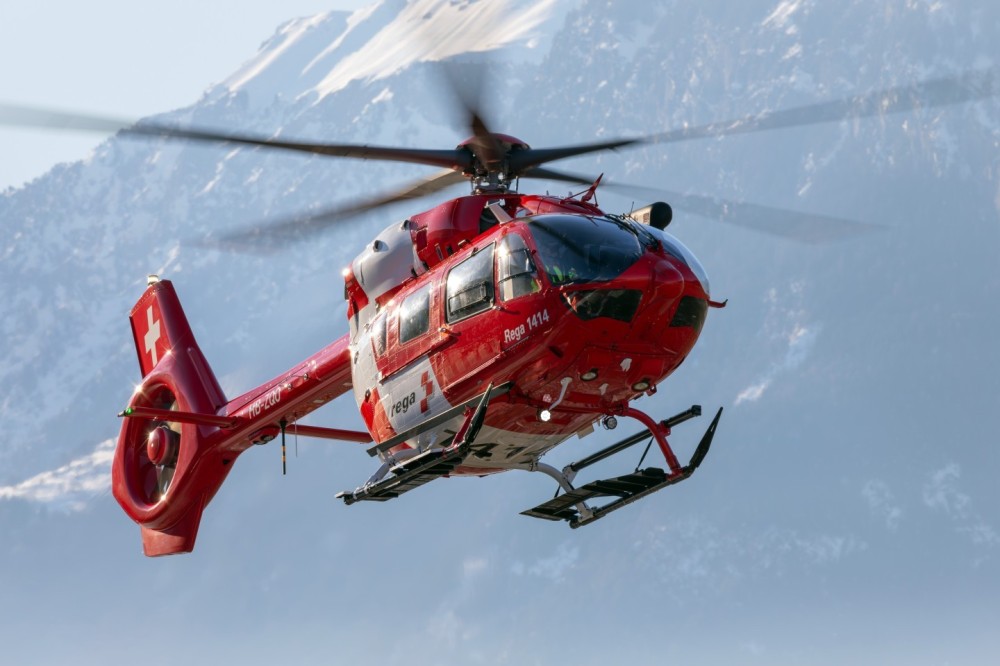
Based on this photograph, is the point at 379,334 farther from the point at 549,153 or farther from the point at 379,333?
the point at 549,153

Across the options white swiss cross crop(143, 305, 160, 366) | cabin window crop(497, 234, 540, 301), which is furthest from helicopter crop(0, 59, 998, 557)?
white swiss cross crop(143, 305, 160, 366)

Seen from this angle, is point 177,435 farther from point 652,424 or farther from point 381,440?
point 652,424

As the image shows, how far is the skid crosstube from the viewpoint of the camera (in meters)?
21.9

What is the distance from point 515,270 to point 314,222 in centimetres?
349

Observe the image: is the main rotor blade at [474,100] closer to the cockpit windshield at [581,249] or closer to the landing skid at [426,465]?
the cockpit windshield at [581,249]

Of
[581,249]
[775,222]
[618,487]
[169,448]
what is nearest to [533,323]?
[581,249]

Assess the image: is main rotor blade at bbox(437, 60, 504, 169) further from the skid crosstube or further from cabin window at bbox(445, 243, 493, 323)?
the skid crosstube

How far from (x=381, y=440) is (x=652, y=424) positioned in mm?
4564

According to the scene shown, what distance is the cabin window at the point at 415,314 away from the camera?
73.7ft

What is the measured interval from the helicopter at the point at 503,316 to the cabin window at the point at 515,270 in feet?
0.08

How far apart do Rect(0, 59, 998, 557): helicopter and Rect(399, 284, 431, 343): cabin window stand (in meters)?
0.04

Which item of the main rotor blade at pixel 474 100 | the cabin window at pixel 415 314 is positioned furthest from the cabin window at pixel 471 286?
the main rotor blade at pixel 474 100

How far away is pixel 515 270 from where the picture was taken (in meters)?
20.8

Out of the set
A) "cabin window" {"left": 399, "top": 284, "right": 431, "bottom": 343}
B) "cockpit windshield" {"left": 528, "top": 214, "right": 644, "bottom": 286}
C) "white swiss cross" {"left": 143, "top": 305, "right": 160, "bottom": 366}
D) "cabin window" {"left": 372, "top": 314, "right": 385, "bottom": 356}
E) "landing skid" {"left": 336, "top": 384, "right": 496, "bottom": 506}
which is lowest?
"landing skid" {"left": 336, "top": 384, "right": 496, "bottom": 506}
